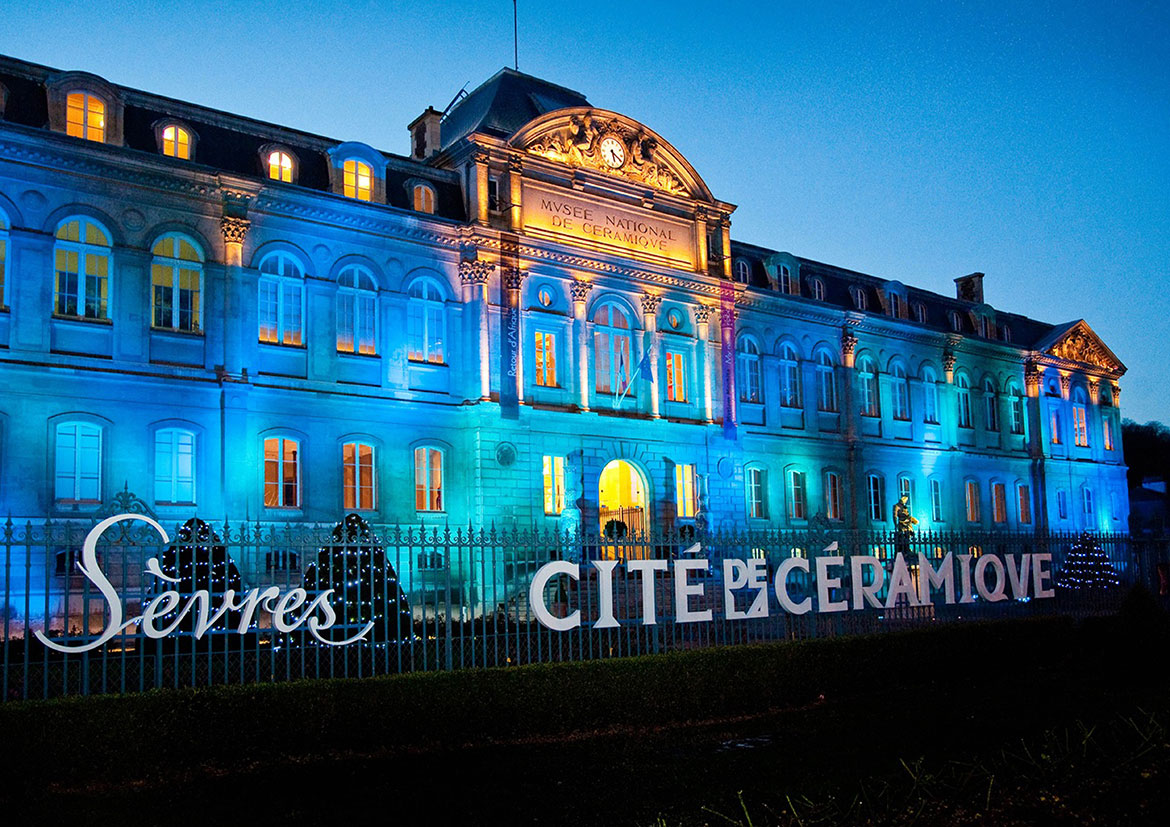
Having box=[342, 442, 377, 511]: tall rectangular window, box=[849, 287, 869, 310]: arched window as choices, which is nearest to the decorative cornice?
box=[342, 442, 377, 511]: tall rectangular window

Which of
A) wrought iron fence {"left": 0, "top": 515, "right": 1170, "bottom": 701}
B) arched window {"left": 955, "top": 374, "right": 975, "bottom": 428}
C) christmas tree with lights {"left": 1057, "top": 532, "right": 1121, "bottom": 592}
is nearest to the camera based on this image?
wrought iron fence {"left": 0, "top": 515, "right": 1170, "bottom": 701}

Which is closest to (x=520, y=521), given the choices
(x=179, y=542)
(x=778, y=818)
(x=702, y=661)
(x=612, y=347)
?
(x=612, y=347)

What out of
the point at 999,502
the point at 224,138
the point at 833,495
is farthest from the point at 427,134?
the point at 999,502

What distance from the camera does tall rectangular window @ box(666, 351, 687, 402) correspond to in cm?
3434

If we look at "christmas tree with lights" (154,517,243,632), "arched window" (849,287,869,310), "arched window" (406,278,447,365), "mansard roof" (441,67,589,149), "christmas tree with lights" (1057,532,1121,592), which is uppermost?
"mansard roof" (441,67,589,149)

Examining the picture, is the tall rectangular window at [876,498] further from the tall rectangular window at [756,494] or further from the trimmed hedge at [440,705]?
the trimmed hedge at [440,705]

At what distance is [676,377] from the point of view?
3456 cm

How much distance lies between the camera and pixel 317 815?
33.8 ft

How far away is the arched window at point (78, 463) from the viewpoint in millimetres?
23828

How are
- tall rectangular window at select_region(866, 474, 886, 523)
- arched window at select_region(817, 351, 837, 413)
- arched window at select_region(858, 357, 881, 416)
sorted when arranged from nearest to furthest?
arched window at select_region(817, 351, 837, 413), tall rectangular window at select_region(866, 474, 886, 523), arched window at select_region(858, 357, 881, 416)

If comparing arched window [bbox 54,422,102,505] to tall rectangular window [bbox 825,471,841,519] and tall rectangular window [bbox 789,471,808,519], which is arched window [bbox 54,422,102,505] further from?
tall rectangular window [bbox 825,471,841,519]

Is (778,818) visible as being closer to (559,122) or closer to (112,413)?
(112,413)

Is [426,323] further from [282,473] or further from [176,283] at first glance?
[176,283]

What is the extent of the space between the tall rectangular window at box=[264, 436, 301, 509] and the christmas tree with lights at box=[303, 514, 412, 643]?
4.71 metres
